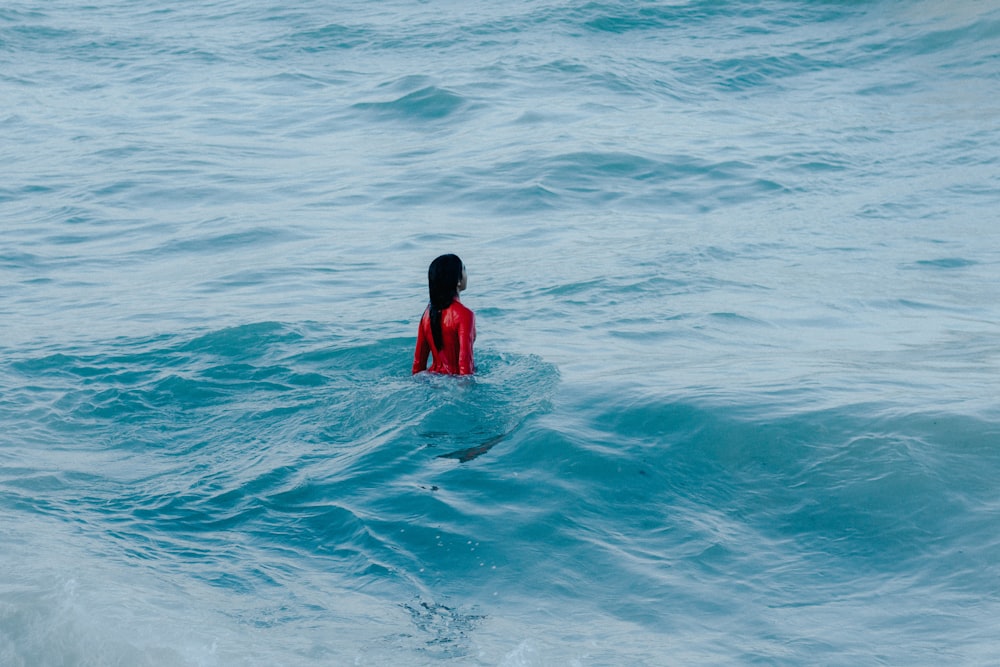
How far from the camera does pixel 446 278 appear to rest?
7051mm

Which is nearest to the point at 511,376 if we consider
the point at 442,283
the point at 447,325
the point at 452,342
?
the point at 452,342

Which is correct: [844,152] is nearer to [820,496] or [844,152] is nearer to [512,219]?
[512,219]

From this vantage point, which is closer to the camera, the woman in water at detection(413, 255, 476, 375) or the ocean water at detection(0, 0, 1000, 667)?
the ocean water at detection(0, 0, 1000, 667)

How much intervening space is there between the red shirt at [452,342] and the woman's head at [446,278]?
0.09 meters

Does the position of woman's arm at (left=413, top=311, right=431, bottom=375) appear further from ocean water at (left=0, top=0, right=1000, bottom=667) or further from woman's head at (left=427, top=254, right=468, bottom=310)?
woman's head at (left=427, top=254, right=468, bottom=310)

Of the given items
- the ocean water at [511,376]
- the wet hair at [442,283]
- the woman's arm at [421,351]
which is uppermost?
the wet hair at [442,283]

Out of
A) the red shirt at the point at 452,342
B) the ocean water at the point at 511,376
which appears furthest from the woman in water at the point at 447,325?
the ocean water at the point at 511,376

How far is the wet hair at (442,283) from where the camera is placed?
7.03 meters

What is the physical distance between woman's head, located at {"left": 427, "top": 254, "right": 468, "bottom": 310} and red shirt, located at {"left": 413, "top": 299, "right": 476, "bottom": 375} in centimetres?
9

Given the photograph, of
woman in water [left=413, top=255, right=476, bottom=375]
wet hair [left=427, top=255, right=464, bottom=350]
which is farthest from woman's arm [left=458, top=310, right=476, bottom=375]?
wet hair [left=427, top=255, right=464, bottom=350]

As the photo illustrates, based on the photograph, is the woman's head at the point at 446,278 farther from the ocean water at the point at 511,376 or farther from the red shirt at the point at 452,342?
the ocean water at the point at 511,376

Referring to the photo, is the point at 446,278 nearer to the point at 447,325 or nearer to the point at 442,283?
the point at 442,283

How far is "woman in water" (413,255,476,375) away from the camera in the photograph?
23.2 feet

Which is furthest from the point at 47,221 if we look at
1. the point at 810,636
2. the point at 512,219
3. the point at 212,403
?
the point at 810,636
